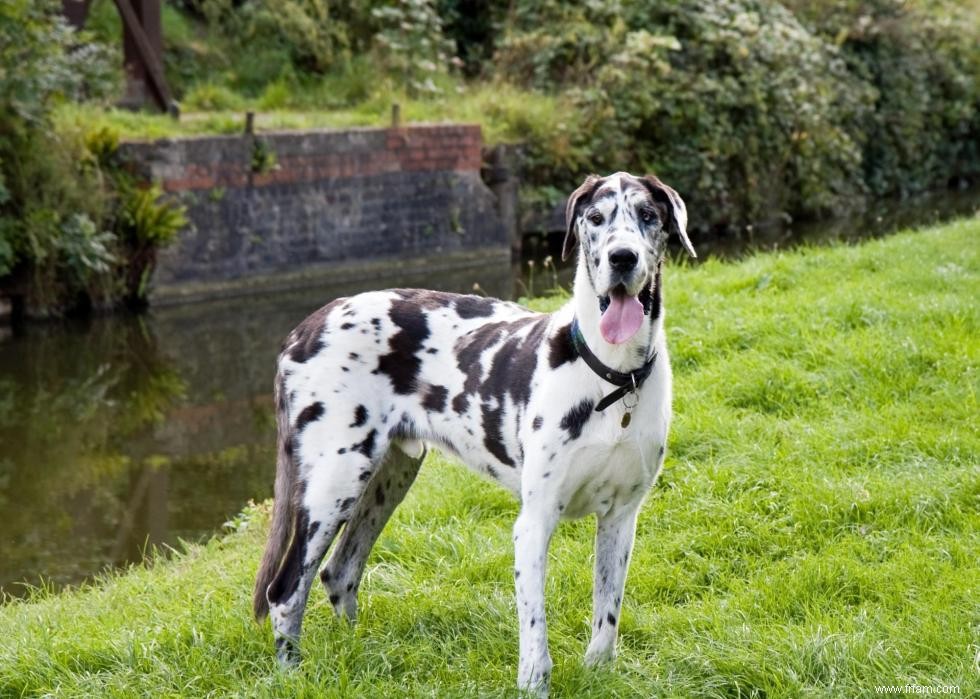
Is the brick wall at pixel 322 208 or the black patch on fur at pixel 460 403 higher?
the black patch on fur at pixel 460 403

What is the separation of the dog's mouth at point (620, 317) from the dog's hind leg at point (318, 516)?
1.08 meters

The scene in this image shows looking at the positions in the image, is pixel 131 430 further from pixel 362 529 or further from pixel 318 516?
pixel 318 516

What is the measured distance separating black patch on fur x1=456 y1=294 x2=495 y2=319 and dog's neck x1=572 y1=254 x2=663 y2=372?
67 cm

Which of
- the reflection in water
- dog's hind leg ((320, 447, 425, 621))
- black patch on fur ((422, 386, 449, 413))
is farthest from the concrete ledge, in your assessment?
black patch on fur ((422, 386, 449, 413))

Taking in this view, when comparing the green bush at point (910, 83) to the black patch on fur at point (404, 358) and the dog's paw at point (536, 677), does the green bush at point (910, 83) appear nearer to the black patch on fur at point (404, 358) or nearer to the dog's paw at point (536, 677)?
the black patch on fur at point (404, 358)

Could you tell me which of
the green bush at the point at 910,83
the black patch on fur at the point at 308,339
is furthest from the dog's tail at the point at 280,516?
the green bush at the point at 910,83

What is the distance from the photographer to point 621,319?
424 centimetres

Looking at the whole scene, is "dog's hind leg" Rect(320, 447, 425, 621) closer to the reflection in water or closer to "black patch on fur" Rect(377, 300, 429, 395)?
"black patch on fur" Rect(377, 300, 429, 395)

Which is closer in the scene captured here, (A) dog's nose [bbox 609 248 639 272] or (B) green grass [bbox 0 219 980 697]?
(A) dog's nose [bbox 609 248 639 272]

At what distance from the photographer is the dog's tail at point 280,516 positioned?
4852mm

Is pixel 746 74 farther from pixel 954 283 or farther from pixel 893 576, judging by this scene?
pixel 893 576

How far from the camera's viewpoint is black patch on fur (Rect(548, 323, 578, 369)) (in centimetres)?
448

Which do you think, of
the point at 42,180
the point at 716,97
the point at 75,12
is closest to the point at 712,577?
the point at 42,180

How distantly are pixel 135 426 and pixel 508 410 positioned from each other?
21.9 ft
